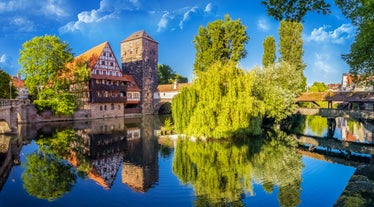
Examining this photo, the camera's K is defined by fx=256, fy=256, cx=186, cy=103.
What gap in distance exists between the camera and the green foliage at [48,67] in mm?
31281

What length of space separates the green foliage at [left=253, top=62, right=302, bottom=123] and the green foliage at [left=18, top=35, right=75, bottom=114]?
23.6 m

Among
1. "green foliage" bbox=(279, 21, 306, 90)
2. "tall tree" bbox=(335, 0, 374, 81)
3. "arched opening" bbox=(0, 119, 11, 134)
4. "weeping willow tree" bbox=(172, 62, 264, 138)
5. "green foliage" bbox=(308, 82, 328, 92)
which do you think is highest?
"green foliage" bbox=(279, 21, 306, 90)

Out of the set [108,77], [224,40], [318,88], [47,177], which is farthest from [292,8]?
[318,88]

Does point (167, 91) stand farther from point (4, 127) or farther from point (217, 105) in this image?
point (217, 105)

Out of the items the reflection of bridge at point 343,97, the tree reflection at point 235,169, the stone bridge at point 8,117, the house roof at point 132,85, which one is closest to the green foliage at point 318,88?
the reflection of bridge at point 343,97

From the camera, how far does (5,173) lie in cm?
1201

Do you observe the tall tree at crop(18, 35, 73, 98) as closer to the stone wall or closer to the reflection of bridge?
the stone wall

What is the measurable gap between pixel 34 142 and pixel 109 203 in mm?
13683

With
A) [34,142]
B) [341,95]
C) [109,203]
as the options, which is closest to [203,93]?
[109,203]

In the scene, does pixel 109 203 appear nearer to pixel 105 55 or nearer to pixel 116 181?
pixel 116 181

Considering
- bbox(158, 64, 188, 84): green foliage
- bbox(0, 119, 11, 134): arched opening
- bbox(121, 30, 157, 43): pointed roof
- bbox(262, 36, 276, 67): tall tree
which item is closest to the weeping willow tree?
bbox(0, 119, 11, 134): arched opening

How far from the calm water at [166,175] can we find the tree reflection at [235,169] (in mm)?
36

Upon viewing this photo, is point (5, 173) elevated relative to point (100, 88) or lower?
lower

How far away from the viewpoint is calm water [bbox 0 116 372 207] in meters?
8.97
